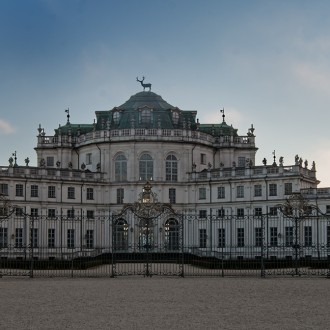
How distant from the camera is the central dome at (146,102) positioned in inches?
3686

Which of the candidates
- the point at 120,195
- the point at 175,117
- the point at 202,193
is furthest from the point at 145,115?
the point at 202,193

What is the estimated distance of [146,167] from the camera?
290ft

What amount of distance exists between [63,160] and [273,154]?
26.5 metres

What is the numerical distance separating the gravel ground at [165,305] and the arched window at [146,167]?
50.6m

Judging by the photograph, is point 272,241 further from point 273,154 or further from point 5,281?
point 5,281

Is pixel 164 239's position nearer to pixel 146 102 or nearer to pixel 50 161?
pixel 146 102

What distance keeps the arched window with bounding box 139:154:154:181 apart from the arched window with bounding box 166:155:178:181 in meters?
1.93

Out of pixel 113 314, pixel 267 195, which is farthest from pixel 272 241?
pixel 113 314

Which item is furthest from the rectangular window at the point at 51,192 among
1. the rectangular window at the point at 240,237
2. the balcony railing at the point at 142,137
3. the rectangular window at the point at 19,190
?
the rectangular window at the point at 240,237

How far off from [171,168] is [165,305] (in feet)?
207

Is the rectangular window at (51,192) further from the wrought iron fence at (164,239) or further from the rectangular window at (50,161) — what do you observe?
the rectangular window at (50,161)

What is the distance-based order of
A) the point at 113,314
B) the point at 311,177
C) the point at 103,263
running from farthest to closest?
1. the point at 311,177
2. the point at 103,263
3. the point at 113,314

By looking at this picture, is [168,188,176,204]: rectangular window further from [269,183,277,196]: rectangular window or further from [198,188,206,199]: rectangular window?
[269,183,277,196]: rectangular window

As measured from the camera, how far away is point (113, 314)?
23.5m
